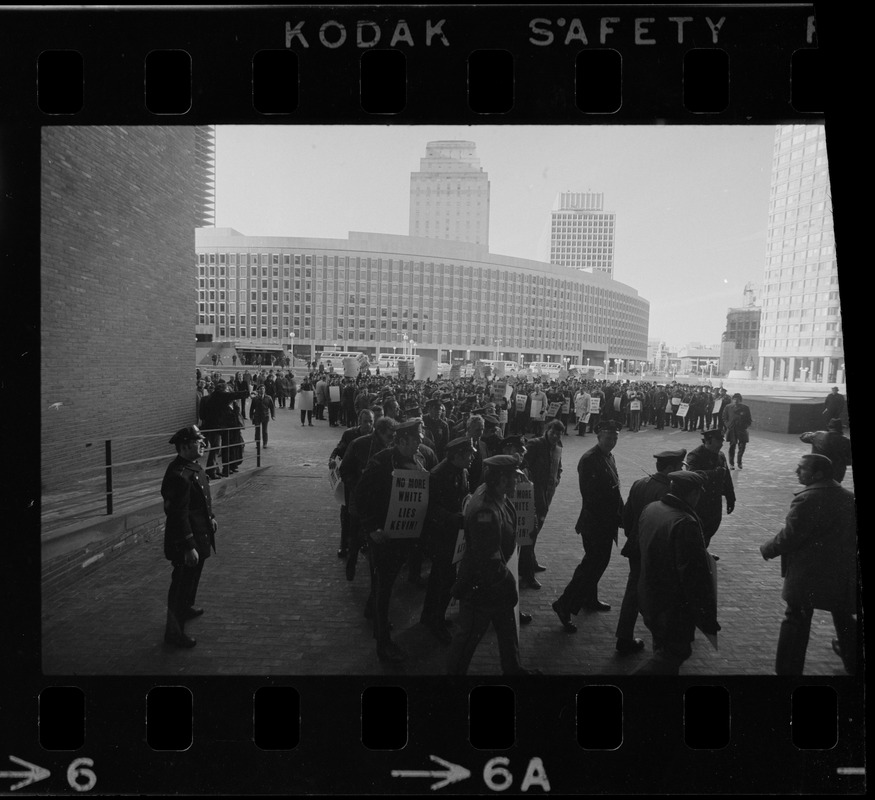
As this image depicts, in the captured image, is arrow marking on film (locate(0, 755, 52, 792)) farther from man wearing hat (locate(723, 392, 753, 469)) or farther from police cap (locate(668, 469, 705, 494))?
man wearing hat (locate(723, 392, 753, 469))

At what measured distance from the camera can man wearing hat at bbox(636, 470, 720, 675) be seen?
14.5 ft

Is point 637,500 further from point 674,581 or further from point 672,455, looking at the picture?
point 674,581

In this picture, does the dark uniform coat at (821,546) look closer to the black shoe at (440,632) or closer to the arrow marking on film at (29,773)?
the black shoe at (440,632)

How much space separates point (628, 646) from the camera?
15.3 ft

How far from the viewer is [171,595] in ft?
15.2

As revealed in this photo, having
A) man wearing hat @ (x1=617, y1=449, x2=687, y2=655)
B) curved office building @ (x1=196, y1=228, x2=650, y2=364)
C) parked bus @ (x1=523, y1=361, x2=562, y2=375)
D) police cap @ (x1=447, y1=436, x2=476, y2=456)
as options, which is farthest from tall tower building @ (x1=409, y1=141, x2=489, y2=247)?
man wearing hat @ (x1=617, y1=449, x2=687, y2=655)

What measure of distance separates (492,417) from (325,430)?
209 cm

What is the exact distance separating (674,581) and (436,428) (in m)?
2.85

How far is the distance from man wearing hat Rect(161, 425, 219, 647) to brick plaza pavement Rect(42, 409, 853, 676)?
0.10 metres

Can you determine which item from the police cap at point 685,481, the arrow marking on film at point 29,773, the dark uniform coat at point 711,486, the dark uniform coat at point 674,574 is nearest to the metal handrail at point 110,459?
the arrow marking on film at point 29,773

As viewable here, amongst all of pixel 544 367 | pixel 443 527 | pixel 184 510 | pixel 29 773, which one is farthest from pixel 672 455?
pixel 29 773

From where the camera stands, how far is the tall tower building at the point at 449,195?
15.0ft

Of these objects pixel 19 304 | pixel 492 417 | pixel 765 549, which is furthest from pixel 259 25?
pixel 765 549

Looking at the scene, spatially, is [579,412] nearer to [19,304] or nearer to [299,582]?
[299,582]
